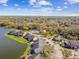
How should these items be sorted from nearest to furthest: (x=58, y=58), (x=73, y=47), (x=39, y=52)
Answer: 1. (x=58, y=58)
2. (x=39, y=52)
3. (x=73, y=47)

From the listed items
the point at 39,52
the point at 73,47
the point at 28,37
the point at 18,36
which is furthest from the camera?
Result: the point at 18,36

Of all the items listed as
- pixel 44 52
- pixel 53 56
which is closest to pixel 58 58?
pixel 53 56

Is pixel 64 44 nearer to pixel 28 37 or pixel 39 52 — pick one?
pixel 39 52

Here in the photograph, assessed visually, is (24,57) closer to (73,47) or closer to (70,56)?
(70,56)

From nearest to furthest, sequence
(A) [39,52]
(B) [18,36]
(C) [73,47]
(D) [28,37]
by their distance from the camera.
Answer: (A) [39,52], (C) [73,47], (D) [28,37], (B) [18,36]

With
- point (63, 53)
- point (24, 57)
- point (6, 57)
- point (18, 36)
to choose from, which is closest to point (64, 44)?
point (63, 53)

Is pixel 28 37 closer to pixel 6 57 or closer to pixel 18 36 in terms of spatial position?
pixel 18 36

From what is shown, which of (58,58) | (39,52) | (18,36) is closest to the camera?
(58,58)

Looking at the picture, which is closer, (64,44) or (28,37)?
(64,44)

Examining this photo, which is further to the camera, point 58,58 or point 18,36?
point 18,36
